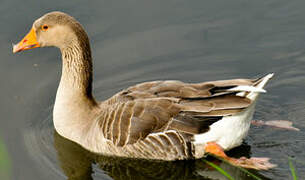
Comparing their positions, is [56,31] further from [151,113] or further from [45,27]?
[151,113]

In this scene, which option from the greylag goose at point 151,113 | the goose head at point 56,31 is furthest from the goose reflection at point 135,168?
the goose head at point 56,31

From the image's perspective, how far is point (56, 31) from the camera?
6703 mm

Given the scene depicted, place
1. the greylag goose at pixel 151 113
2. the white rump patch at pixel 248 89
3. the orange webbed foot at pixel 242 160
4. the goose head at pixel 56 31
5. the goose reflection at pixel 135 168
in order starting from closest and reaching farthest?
the white rump patch at pixel 248 89, the orange webbed foot at pixel 242 160, the greylag goose at pixel 151 113, the goose reflection at pixel 135 168, the goose head at pixel 56 31

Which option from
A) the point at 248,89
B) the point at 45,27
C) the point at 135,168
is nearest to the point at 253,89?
the point at 248,89

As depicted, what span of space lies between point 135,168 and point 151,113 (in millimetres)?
891

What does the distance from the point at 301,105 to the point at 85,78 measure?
3.49 metres

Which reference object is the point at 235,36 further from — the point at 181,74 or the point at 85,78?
the point at 85,78

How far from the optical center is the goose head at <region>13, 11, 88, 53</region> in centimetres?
664

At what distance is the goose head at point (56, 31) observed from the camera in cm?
664

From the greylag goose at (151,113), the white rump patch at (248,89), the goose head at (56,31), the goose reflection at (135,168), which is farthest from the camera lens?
the goose head at (56,31)

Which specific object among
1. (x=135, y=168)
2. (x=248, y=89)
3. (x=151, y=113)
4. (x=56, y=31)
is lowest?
(x=135, y=168)

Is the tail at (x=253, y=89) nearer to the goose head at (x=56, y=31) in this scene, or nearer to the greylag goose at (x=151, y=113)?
the greylag goose at (x=151, y=113)

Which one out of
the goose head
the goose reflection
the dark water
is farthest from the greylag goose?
the dark water

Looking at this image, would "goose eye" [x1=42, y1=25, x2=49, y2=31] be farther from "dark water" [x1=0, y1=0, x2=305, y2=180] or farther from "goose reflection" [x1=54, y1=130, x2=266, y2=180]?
"goose reflection" [x1=54, y1=130, x2=266, y2=180]
